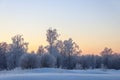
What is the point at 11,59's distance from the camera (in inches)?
3403

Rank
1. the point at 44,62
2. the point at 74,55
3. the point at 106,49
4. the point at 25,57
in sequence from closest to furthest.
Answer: the point at 25,57 → the point at 44,62 → the point at 74,55 → the point at 106,49

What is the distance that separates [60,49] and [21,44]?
422 inches

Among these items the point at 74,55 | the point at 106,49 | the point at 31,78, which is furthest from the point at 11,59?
the point at 31,78

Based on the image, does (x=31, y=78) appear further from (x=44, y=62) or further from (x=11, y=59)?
(x=11, y=59)

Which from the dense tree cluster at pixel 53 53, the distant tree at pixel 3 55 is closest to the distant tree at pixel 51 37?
the dense tree cluster at pixel 53 53

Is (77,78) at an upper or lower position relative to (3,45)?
lower

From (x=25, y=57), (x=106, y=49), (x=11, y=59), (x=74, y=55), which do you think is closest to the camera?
(x=25, y=57)

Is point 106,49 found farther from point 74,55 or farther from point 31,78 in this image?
point 31,78

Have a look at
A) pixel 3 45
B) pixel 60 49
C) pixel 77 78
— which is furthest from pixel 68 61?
pixel 77 78

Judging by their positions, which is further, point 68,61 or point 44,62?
point 68,61

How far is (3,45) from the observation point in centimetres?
9650

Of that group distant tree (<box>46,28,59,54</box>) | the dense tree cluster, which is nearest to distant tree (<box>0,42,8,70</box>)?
the dense tree cluster

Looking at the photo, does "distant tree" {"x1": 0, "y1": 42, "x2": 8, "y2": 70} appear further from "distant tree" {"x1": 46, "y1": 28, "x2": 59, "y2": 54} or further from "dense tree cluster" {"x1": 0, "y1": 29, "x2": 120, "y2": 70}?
"distant tree" {"x1": 46, "y1": 28, "x2": 59, "y2": 54}

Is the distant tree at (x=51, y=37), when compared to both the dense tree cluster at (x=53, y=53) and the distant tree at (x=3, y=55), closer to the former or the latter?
the dense tree cluster at (x=53, y=53)
